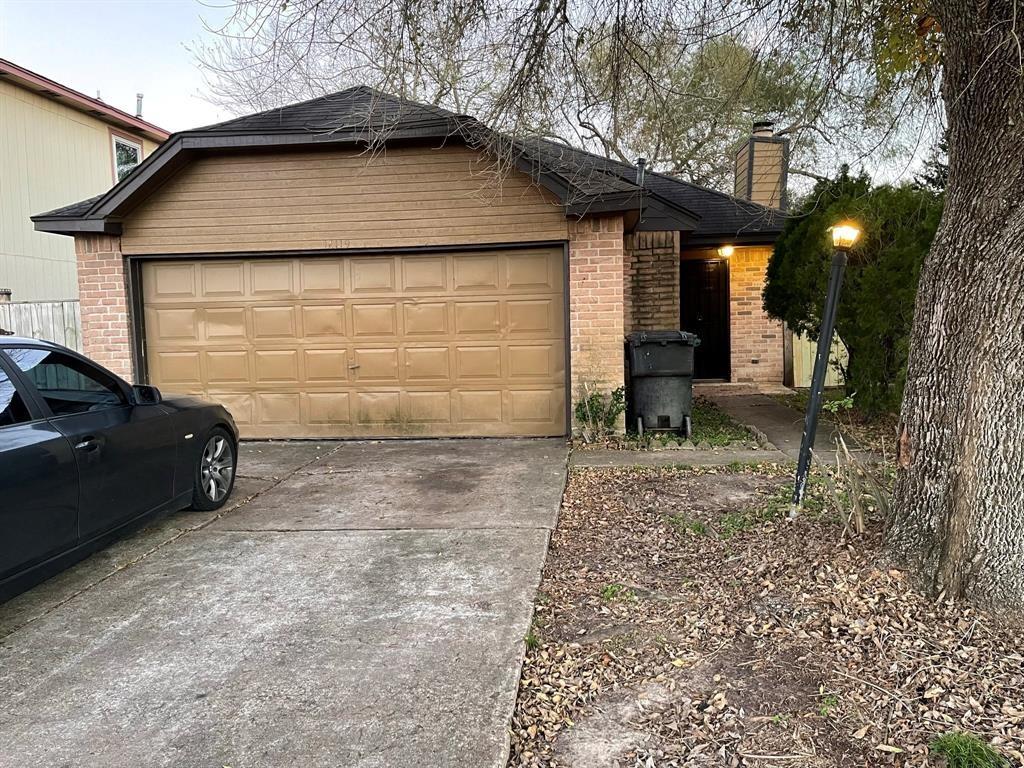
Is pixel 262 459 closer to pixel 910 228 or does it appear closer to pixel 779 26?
pixel 779 26

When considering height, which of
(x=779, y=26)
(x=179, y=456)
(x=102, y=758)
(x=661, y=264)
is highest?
(x=779, y=26)

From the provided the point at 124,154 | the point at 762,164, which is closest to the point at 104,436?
the point at 762,164

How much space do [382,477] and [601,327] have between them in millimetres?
2893

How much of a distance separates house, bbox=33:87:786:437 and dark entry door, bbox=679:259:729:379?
14.3 feet

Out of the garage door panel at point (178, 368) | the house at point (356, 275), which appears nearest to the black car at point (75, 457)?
the house at point (356, 275)

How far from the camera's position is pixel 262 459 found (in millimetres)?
7789

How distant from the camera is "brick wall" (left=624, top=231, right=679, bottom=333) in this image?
10.9 metres

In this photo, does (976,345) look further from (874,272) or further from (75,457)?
(874,272)

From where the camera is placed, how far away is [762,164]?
13258 mm

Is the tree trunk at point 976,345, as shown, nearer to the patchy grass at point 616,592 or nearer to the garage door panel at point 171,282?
the patchy grass at point 616,592

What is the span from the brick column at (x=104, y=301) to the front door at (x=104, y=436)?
4.10m

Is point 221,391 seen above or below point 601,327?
below

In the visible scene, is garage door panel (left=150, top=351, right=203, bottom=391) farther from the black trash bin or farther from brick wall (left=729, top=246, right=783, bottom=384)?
brick wall (left=729, top=246, right=783, bottom=384)

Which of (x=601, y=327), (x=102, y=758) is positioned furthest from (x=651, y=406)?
(x=102, y=758)
